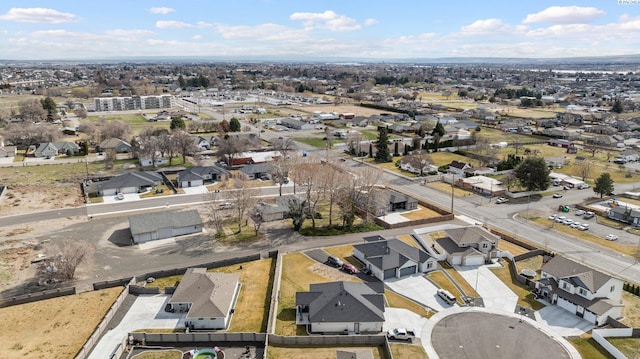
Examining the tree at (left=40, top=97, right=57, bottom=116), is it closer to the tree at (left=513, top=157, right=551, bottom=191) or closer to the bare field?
the bare field

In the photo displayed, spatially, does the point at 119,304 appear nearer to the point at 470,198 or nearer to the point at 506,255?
the point at 506,255

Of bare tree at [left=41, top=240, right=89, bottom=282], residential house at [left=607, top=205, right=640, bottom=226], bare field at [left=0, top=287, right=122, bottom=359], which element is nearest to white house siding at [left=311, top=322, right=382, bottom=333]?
bare field at [left=0, top=287, right=122, bottom=359]

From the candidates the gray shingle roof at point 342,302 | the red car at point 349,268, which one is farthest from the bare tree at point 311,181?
the gray shingle roof at point 342,302

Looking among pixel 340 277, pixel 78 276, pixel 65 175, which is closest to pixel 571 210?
pixel 340 277

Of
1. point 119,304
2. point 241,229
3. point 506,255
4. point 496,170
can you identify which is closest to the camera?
point 119,304

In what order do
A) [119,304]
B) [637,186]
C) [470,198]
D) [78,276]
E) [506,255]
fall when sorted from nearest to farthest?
[119,304] < [78,276] < [506,255] < [470,198] < [637,186]

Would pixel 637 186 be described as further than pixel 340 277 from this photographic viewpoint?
Yes
